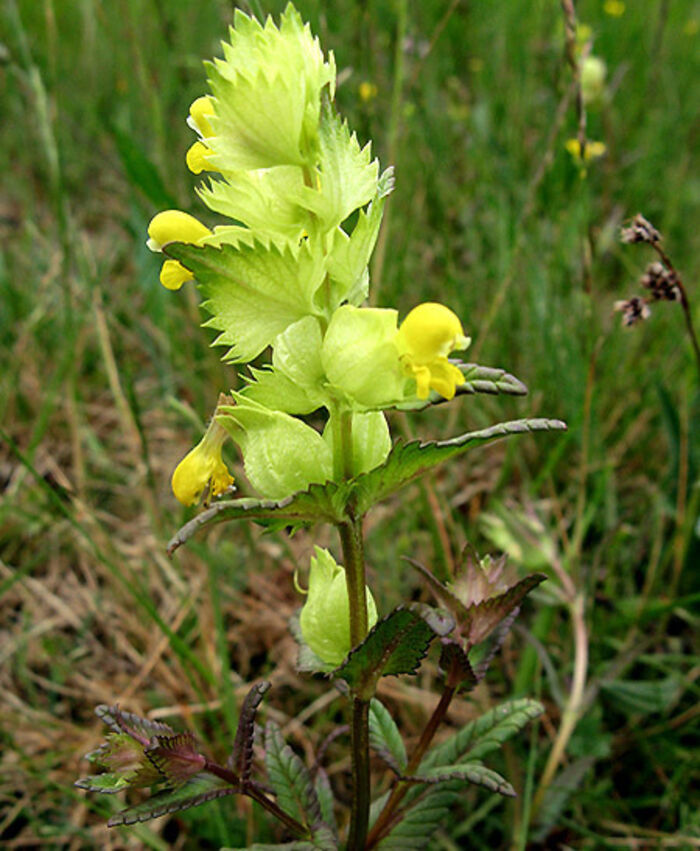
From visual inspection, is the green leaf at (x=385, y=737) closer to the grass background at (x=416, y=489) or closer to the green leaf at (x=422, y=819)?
the green leaf at (x=422, y=819)

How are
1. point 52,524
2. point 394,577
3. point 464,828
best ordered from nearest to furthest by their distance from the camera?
point 464,828 < point 394,577 < point 52,524

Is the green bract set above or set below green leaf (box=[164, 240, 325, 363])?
below

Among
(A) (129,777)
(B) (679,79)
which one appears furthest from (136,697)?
(B) (679,79)

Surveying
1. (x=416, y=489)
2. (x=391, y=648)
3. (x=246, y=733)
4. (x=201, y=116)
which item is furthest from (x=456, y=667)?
(x=416, y=489)

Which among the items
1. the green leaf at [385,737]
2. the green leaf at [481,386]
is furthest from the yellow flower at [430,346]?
the green leaf at [385,737]

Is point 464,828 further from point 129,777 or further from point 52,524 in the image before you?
point 52,524

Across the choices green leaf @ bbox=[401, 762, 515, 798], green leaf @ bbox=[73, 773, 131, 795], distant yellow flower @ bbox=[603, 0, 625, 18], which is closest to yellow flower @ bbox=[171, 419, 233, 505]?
green leaf @ bbox=[73, 773, 131, 795]

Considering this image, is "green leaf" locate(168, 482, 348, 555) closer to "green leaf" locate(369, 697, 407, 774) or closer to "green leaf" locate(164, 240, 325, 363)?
"green leaf" locate(164, 240, 325, 363)
